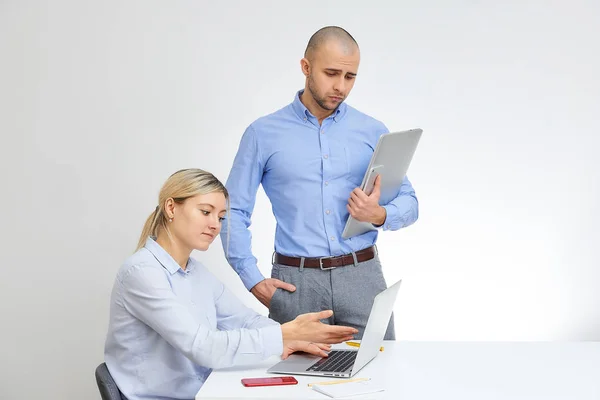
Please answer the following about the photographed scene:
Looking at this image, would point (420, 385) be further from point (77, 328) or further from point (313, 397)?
point (77, 328)

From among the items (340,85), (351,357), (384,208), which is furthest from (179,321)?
(340,85)

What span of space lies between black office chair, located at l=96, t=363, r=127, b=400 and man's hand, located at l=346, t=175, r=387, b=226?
0.96 metres

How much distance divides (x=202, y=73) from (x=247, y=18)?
37 centimetres

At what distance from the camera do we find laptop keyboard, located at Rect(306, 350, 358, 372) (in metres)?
2.24

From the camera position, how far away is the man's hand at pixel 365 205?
108 inches

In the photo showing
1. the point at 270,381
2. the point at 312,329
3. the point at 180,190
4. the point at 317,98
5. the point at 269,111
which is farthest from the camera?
the point at 269,111

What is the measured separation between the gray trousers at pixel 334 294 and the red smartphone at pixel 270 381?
25.6 inches

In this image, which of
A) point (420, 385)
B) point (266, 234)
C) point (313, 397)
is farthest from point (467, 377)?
point (266, 234)

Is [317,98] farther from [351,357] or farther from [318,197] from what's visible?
[351,357]

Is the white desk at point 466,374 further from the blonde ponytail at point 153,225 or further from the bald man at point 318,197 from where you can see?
the blonde ponytail at point 153,225

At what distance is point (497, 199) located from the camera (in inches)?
179

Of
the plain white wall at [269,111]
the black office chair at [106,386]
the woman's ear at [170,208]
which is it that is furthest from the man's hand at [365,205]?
the plain white wall at [269,111]

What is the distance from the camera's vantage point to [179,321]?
2.25 m

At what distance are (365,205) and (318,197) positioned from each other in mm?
205
